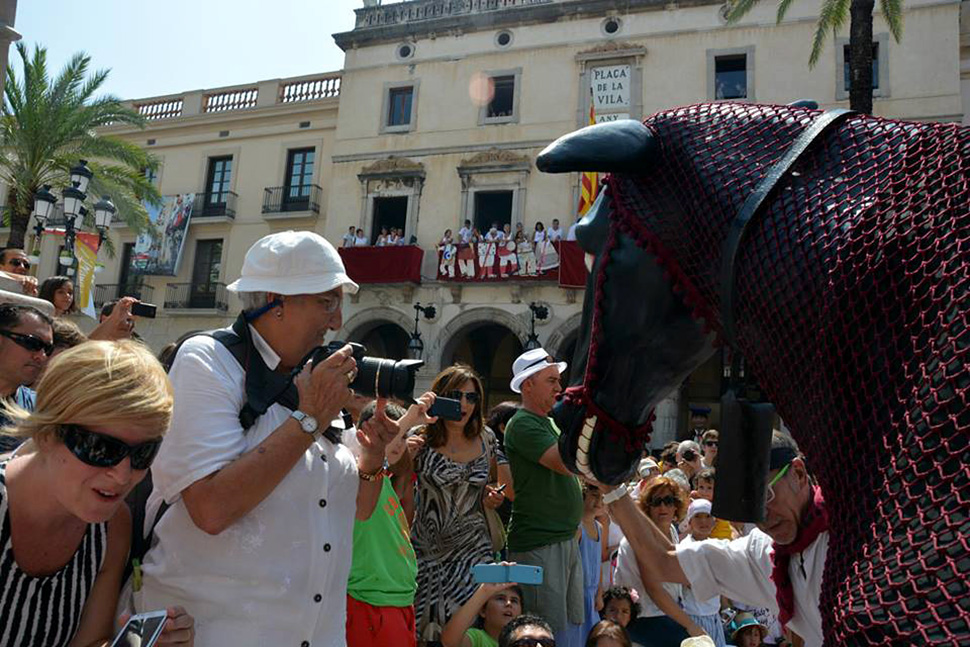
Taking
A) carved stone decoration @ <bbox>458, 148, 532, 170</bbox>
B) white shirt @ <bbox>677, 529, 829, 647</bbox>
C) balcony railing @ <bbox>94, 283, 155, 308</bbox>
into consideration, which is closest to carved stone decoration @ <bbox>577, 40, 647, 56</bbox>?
carved stone decoration @ <bbox>458, 148, 532, 170</bbox>

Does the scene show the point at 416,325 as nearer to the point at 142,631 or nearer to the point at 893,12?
the point at 893,12

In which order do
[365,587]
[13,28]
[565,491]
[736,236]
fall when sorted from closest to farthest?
[736,236], [365,587], [565,491], [13,28]

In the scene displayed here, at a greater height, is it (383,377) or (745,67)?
(745,67)

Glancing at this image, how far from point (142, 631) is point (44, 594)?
32 centimetres

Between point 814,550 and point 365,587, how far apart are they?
1959 millimetres

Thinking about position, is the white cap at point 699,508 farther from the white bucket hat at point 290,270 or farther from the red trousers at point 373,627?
the white bucket hat at point 290,270

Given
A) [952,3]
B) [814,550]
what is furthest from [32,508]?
[952,3]

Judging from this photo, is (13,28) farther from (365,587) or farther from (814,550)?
(814,550)

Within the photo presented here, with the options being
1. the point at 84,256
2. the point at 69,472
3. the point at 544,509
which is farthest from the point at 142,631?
the point at 84,256

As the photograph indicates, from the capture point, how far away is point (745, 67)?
19.5 meters

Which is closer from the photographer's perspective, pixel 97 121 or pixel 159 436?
pixel 159 436

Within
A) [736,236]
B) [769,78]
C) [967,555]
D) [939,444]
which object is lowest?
[967,555]

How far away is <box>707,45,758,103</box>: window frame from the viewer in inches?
750

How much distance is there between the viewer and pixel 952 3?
1786 cm
